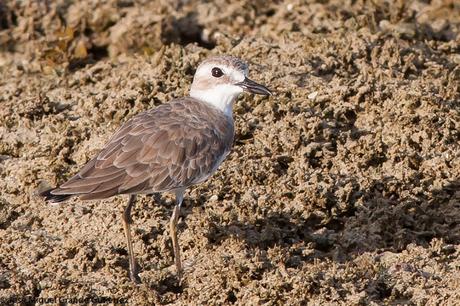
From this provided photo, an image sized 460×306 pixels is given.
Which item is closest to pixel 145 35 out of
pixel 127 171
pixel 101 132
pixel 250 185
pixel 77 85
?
A: pixel 77 85

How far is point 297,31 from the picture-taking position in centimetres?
1005

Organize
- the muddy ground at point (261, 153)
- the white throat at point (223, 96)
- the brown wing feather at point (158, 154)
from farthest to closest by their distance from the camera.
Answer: the white throat at point (223, 96) < the muddy ground at point (261, 153) < the brown wing feather at point (158, 154)

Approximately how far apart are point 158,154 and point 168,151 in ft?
0.29

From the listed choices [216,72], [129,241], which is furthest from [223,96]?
[129,241]

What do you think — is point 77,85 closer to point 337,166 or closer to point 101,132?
point 101,132

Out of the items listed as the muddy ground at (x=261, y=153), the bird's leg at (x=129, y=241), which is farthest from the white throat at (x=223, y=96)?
the bird's leg at (x=129, y=241)

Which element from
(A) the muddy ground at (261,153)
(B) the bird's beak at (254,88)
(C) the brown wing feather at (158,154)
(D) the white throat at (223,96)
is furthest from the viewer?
(D) the white throat at (223,96)

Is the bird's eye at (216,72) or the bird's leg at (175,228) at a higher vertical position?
the bird's eye at (216,72)

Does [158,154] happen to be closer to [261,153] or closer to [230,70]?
[230,70]

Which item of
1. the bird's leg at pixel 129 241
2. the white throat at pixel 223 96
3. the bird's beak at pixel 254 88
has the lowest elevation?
the bird's leg at pixel 129 241

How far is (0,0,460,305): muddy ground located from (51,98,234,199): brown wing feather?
0.61 meters

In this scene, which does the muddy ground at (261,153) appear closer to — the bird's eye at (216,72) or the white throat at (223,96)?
the white throat at (223,96)

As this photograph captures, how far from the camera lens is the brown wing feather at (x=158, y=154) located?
264 inches

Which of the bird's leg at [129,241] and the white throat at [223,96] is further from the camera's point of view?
the white throat at [223,96]
